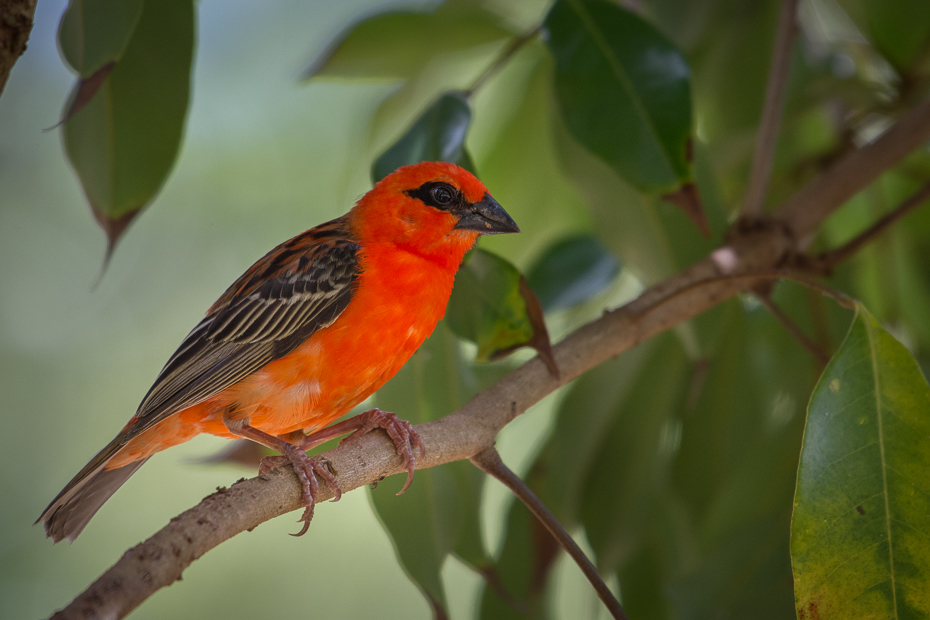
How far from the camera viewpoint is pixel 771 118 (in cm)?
280

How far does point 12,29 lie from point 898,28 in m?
3.43

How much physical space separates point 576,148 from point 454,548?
65.1 inches

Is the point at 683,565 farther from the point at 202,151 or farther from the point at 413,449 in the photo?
the point at 202,151

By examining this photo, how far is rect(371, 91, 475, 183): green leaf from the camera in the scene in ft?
8.93

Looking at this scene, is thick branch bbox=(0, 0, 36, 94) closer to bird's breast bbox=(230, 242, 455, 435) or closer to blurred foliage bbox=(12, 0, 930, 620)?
blurred foliage bbox=(12, 0, 930, 620)

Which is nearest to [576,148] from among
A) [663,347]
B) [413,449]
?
[663,347]

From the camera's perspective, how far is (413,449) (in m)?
2.12

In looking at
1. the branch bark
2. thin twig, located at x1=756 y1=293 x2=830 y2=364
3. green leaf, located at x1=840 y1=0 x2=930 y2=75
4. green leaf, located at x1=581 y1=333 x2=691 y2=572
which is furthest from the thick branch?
green leaf, located at x1=840 y1=0 x2=930 y2=75

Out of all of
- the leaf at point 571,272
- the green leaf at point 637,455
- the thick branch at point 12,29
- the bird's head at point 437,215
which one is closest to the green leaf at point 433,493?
the bird's head at point 437,215

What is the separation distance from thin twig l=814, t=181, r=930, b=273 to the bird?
1133 mm

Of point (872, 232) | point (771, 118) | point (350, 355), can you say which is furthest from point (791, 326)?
point (350, 355)

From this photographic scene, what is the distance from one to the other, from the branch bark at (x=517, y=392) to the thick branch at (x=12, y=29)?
109 centimetres

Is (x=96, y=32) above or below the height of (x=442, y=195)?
above

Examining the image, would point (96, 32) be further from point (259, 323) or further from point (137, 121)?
point (259, 323)
